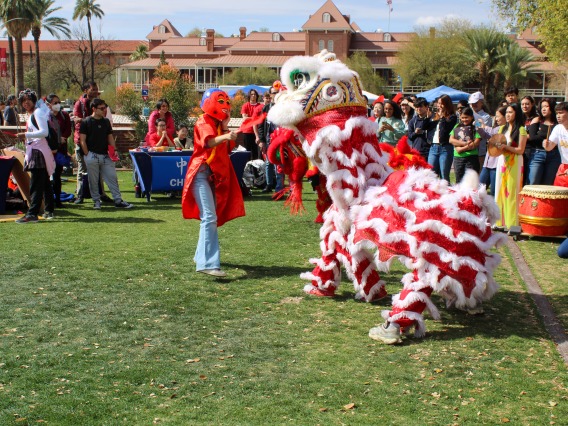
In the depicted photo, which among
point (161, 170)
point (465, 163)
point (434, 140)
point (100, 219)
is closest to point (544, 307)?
point (465, 163)

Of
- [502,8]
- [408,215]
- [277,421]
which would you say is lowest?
[277,421]

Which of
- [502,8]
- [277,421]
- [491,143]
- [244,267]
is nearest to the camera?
[277,421]

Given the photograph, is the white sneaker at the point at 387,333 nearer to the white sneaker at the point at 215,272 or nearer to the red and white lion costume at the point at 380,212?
the red and white lion costume at the point at 380,212

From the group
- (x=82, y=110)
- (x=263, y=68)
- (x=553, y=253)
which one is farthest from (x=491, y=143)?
(x=263, y=68)

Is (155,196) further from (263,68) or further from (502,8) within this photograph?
(263,68)

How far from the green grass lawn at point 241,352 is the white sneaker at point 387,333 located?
0.07m

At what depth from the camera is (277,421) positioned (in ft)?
13.7

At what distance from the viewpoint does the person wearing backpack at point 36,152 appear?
10414 mm

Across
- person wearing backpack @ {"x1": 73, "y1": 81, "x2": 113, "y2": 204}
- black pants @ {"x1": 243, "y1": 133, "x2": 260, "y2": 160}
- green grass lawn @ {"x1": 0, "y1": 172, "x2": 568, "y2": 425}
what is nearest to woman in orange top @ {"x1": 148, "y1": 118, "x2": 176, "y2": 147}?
person wearing backpack @ {"x1": 73, "y1": 81, "x2": 113, "y2": 204}

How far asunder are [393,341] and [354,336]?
376 millimetres

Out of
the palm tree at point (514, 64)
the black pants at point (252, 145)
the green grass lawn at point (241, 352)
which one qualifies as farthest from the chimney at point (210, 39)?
the green grass lawn at point (241, 352)

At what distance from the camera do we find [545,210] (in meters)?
9.66

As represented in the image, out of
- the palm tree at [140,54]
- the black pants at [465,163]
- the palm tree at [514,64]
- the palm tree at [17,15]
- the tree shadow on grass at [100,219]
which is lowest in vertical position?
the tree shadow on grass at [100,219]

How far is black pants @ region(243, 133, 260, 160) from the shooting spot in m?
15.9
